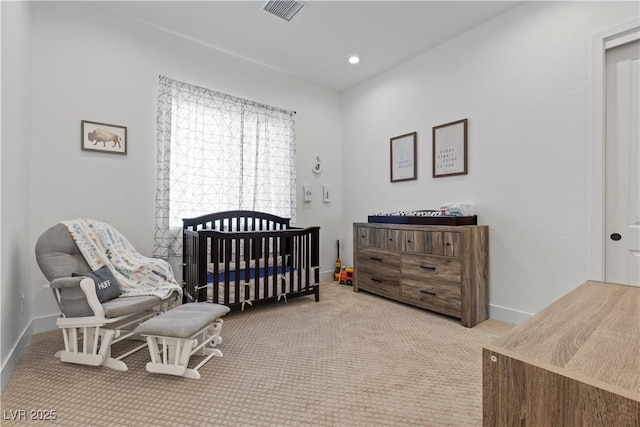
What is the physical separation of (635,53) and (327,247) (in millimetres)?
3579

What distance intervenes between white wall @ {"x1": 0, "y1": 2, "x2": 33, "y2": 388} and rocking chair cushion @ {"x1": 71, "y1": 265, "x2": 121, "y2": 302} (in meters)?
0.39

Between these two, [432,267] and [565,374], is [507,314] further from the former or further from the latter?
[565,374]

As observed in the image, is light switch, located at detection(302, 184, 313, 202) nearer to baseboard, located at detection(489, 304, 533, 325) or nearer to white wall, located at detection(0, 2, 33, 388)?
baseboard, located at detection(489, 304, 533, 325)

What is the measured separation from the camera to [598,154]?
2244mm

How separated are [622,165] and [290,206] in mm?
3189

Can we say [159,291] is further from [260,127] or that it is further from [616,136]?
[616,136]

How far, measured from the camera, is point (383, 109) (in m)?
3.96

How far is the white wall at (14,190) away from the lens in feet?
5.55

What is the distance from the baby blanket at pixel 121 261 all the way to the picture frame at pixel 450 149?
9.34 ft

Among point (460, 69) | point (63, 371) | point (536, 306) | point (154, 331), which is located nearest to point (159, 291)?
point (154, 331)

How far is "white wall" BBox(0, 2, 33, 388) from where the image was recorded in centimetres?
169

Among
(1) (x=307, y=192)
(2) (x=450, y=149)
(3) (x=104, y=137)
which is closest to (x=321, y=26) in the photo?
(2) (x=450, y=149)

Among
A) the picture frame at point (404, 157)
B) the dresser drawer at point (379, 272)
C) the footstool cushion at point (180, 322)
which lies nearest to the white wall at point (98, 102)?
the footstool cushion at point (180, 322)

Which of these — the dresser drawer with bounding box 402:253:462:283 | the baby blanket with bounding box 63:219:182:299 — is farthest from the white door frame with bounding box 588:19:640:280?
the baby blanket with bounding box 63:219:182:299
